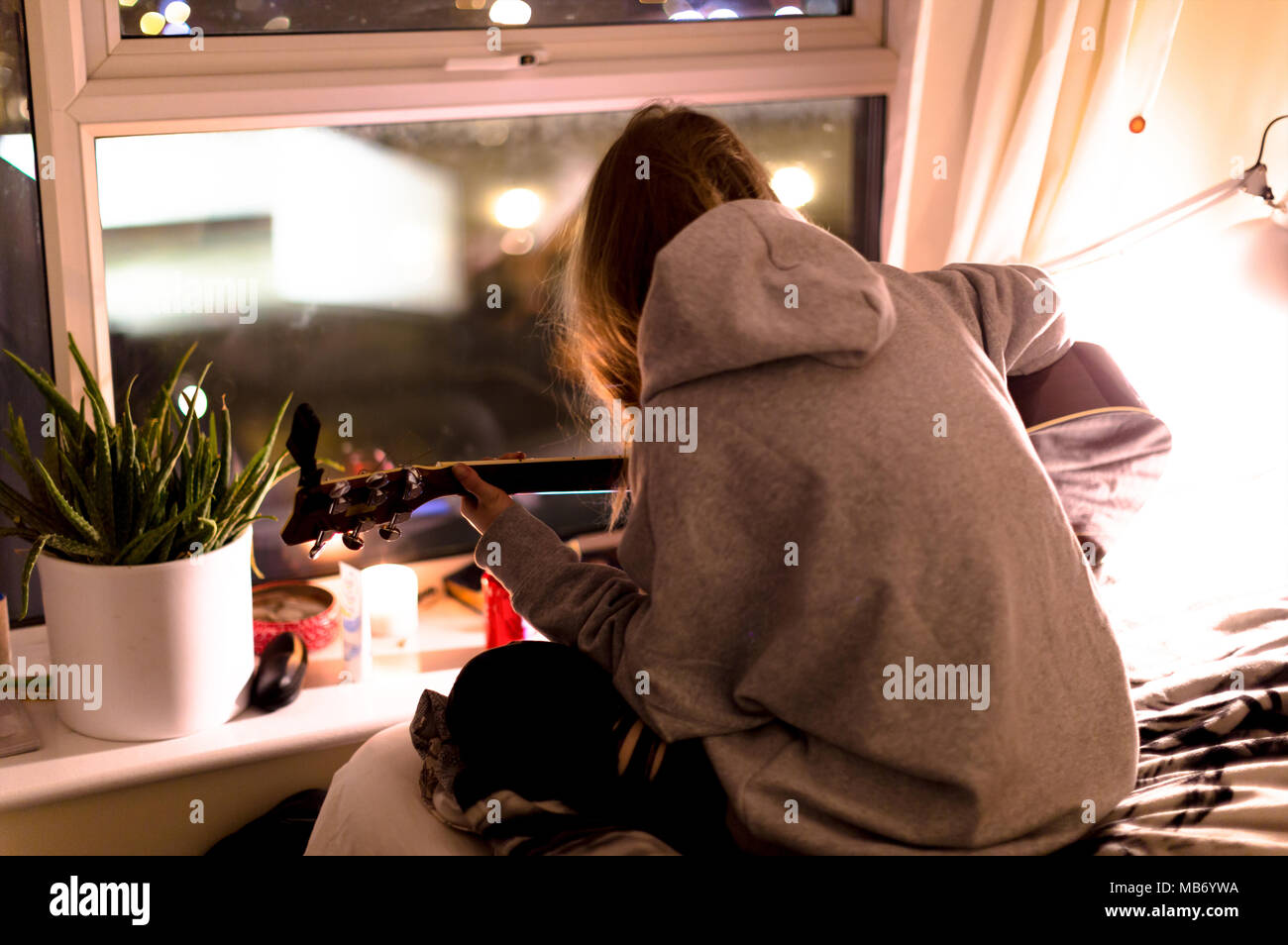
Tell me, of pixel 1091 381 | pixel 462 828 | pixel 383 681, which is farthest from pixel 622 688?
pixel 1091 381

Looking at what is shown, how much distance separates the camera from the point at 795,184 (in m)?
1.69

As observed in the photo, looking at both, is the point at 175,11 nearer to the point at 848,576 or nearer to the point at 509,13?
the point at 509,13

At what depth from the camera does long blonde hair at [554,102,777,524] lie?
3.34 ft

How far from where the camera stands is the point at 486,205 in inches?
61.5

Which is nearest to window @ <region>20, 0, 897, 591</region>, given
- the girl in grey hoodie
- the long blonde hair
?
the long blonde hair

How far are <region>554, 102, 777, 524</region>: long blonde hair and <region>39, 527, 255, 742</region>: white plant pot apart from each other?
475 millimetres

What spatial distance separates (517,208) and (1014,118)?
2.40 ft

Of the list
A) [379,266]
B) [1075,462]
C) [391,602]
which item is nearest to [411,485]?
[391,602]

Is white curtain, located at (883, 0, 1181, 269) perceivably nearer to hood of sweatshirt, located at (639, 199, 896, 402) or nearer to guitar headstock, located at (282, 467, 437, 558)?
hood of sweatshirt, located at (639, 199, 896, 402)

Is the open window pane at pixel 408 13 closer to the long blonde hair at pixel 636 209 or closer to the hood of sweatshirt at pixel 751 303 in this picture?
the long blonde hair at pixel 636 209

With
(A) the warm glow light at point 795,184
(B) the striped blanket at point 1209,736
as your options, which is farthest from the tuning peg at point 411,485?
(A) the warm glow light at point 795,184

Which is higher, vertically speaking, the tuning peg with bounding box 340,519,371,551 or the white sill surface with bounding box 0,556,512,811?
the tuning peg with bounding box 340,519,371,551
